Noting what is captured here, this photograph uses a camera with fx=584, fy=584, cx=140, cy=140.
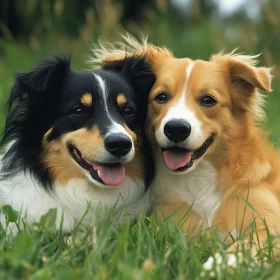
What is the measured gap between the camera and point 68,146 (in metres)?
3.87

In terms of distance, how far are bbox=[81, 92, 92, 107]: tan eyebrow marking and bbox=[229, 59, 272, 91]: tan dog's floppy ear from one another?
1.13m

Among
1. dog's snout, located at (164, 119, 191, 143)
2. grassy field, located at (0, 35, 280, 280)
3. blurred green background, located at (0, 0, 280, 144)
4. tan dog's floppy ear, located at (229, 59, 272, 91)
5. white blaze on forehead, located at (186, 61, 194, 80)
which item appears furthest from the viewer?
blurred green background, located at (0, 0, 280, 144)

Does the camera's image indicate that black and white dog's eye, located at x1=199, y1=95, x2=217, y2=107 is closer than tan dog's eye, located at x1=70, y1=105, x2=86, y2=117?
No

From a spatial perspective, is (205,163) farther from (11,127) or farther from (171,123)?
(11,127)

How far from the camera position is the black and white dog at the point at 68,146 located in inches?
152

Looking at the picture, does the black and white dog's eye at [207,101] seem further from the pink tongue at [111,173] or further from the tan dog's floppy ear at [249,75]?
the pink tongue at [111,173]

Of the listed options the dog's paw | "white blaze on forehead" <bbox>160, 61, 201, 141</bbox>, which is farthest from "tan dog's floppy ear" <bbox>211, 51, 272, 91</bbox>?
the dog's paw

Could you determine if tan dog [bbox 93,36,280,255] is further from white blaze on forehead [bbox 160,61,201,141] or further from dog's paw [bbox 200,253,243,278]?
dog's paw [bbox 200,253,243,278]

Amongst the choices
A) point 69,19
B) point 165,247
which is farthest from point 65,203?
point 69,19

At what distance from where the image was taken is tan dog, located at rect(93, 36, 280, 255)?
3898 mm

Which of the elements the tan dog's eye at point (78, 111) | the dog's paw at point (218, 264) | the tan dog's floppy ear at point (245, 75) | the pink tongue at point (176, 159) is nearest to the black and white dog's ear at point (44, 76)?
the tan dog's eye at point (78, 111)

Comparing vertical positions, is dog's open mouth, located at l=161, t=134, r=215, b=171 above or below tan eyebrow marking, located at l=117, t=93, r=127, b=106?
below

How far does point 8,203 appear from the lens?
156 inches

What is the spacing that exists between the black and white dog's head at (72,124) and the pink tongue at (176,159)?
0.19 metres
